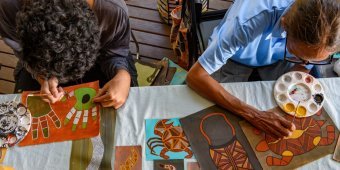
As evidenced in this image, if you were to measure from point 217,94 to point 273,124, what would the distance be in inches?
6.9

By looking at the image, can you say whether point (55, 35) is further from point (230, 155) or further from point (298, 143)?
point (298, 143)

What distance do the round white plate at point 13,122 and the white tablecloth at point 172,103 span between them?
26cm

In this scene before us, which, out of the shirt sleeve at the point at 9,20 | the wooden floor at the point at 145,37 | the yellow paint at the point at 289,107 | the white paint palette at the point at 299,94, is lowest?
the yellow paint at the point at 289,107

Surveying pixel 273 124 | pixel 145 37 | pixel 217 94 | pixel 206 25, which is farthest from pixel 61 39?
pixel 145 37

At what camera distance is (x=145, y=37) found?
1.91 meters

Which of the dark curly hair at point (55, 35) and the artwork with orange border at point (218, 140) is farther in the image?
the artwork with orange border at point (218, 140)

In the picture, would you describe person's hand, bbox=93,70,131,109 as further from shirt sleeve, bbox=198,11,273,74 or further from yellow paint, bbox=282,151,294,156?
yellow paint, bbox=282,151,294,156

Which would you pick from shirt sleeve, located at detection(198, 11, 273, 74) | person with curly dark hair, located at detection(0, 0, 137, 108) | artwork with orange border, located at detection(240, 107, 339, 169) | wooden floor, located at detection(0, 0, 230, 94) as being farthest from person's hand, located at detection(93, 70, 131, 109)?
wooden floor, located at detection(0, 0, 230, 94)

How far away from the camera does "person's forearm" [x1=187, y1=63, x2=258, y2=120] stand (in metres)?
0.96

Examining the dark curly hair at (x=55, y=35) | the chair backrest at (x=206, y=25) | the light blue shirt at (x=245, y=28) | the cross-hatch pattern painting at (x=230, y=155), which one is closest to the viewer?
the dark curly hair at (x=55, y=35)

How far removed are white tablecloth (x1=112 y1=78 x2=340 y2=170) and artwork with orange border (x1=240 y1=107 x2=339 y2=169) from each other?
0.15ft

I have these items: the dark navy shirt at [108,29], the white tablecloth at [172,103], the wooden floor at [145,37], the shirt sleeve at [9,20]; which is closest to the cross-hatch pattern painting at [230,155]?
the white tablecloth at [172,103]

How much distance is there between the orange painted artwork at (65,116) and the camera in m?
0.95

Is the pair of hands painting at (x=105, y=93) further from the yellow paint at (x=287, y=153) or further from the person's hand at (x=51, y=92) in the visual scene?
the yellow paint at (x=287, y=153)
